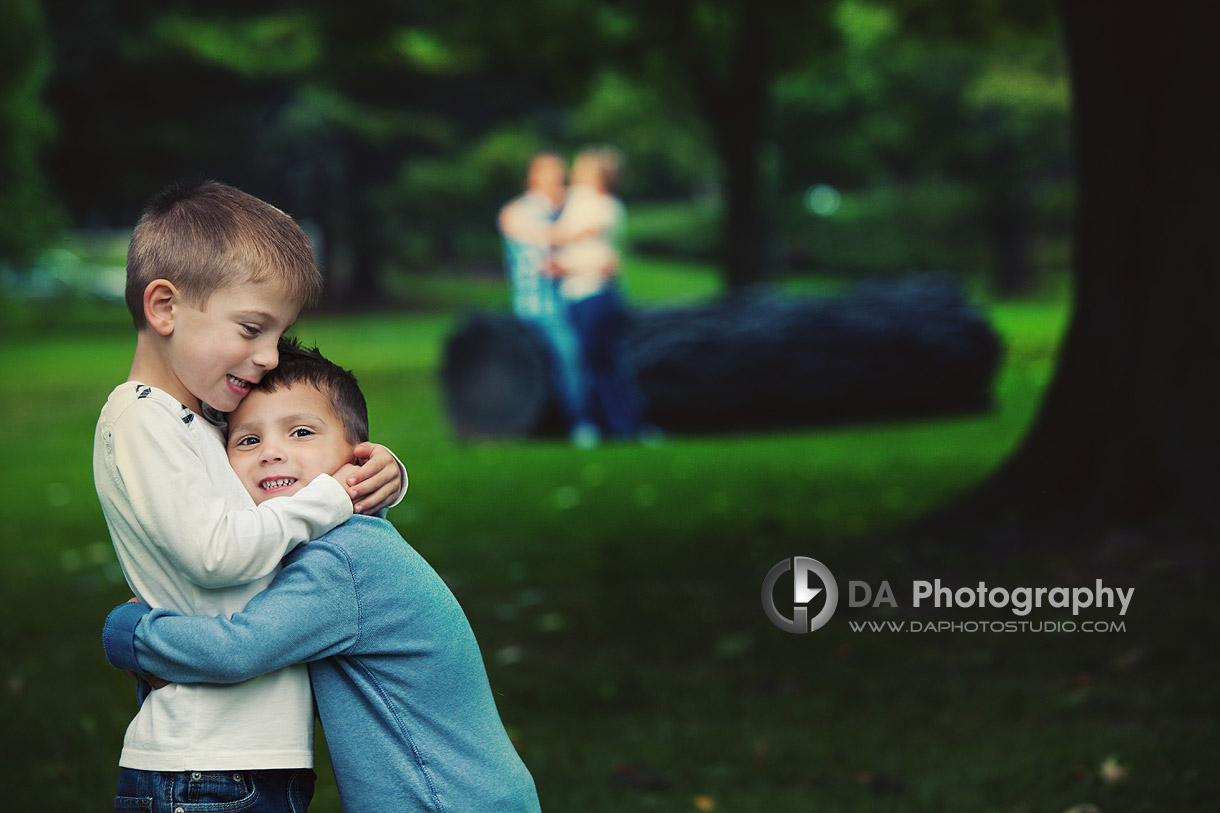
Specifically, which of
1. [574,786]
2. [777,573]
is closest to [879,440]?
[777,573]

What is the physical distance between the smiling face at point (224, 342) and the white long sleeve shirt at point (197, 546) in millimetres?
54

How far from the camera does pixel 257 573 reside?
6.82 ft

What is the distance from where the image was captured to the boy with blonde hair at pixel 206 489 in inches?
81.3

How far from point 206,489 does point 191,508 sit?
0.15 feet

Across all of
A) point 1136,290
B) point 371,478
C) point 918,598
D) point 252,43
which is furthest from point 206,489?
point 252,43

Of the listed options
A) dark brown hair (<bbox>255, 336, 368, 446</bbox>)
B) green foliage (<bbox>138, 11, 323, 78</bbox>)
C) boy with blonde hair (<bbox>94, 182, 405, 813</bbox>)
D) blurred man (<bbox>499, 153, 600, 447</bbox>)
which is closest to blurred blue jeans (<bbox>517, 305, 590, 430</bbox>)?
blurred man (<bbox>499, 153, 600, 447</bbox>)

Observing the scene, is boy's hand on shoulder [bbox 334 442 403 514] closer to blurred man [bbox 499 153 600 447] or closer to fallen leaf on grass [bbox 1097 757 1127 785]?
fallen leaf on grass [bbox 1097 757 1127 785]

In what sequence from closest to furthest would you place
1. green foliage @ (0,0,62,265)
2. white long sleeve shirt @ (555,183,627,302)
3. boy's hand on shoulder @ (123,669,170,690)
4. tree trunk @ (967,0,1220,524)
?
boy's hand on shoulder @ (123,669,170,690) → tree trunk @ (967,0,1220,524) → white long sleeve shirt @ (555,183,627,302) → green foliage @ (0,0,62,265)

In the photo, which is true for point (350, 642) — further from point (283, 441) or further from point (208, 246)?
point (208, 246)

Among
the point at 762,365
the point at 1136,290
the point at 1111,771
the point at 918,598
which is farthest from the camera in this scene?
the point at 762,365

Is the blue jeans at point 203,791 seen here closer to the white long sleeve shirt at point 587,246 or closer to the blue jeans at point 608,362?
the blue jeans at point 608,362

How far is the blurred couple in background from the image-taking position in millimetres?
11203

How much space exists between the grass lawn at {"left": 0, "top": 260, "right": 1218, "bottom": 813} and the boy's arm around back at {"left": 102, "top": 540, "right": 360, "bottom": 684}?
775 millimetres

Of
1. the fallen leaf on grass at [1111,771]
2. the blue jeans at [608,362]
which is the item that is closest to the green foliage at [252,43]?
the blue jeans at [608,362]
